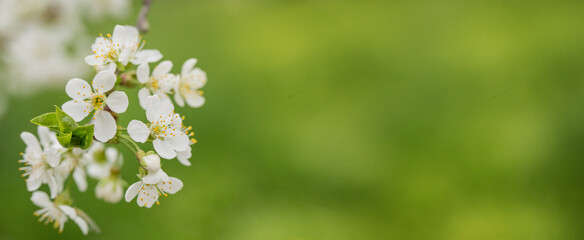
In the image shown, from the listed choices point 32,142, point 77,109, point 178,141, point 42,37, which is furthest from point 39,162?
point 42,37

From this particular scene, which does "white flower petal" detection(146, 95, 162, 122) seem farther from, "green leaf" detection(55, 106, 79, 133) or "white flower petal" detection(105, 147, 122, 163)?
"white flower petal" detection(105, 147, 122, 163)

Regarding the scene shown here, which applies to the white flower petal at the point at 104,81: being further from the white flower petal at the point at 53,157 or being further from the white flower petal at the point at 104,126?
the white flower petal at the point at 53,157

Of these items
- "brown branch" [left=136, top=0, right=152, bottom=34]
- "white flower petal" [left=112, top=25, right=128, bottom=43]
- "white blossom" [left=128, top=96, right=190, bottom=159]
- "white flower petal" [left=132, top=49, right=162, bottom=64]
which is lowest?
"white blossom" [left=128, top=96, right=190, bottom=159]

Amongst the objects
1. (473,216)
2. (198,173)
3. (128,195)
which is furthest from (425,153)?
(128,195)

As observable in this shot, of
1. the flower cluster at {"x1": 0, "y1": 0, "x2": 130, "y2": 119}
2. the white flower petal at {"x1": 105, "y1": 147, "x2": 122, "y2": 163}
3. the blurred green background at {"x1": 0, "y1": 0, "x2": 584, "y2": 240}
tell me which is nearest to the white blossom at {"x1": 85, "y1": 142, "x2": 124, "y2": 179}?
the white flower petal at {"x1": 105, "y1": 147, "x2": 122, "y2": 163}

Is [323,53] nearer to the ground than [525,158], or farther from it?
farther from it

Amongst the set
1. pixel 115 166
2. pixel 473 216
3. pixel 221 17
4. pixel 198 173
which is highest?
pixel 221 17

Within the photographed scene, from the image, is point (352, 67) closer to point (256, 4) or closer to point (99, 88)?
point (256, 4)

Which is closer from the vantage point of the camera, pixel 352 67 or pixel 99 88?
pixel 99 88

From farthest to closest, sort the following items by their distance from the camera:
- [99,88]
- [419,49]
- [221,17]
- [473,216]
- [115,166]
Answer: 1. [221,17]
2. [419,49]
3. [473,216]
4. [115,166]
5. [99,88]
